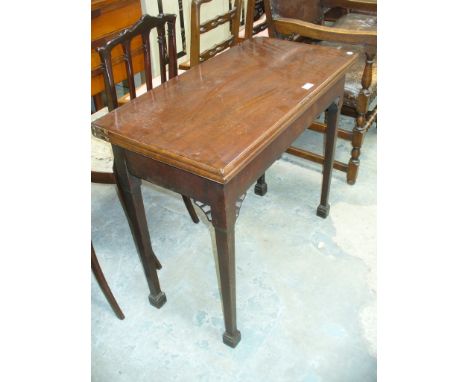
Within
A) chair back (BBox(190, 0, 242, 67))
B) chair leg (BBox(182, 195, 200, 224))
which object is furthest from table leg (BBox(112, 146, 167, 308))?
chair back (BBox(190, 0, 242, 67))

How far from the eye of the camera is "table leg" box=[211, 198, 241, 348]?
3.48 ft

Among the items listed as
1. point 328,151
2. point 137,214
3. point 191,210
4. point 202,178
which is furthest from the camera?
point 191,210

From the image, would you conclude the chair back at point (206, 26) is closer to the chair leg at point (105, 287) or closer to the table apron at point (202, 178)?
the table apron at point (202, 178)

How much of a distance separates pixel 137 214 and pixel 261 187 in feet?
3.19

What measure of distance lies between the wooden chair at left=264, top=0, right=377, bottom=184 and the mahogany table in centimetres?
34

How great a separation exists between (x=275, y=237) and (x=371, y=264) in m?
0.44

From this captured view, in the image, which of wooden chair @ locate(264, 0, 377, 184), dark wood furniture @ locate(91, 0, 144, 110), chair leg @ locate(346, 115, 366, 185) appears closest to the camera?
wooden chair @ locate(264, 0, 377, 184)

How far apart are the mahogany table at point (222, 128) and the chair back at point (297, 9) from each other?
0.58 meters

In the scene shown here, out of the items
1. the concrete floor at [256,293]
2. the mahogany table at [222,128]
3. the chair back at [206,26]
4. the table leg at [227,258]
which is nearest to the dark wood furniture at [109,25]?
the concrete floor at [256,293]

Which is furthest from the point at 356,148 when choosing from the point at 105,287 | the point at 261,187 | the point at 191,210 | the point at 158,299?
the point at 105,287

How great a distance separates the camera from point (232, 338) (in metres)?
1.45

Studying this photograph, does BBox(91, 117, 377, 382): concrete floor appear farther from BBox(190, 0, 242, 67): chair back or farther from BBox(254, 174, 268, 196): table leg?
BBox(190, 0, 242, 67): chair back

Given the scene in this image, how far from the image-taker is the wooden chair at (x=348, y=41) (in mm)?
1821

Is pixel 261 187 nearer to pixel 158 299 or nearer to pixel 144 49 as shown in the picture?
pixel 158 299
